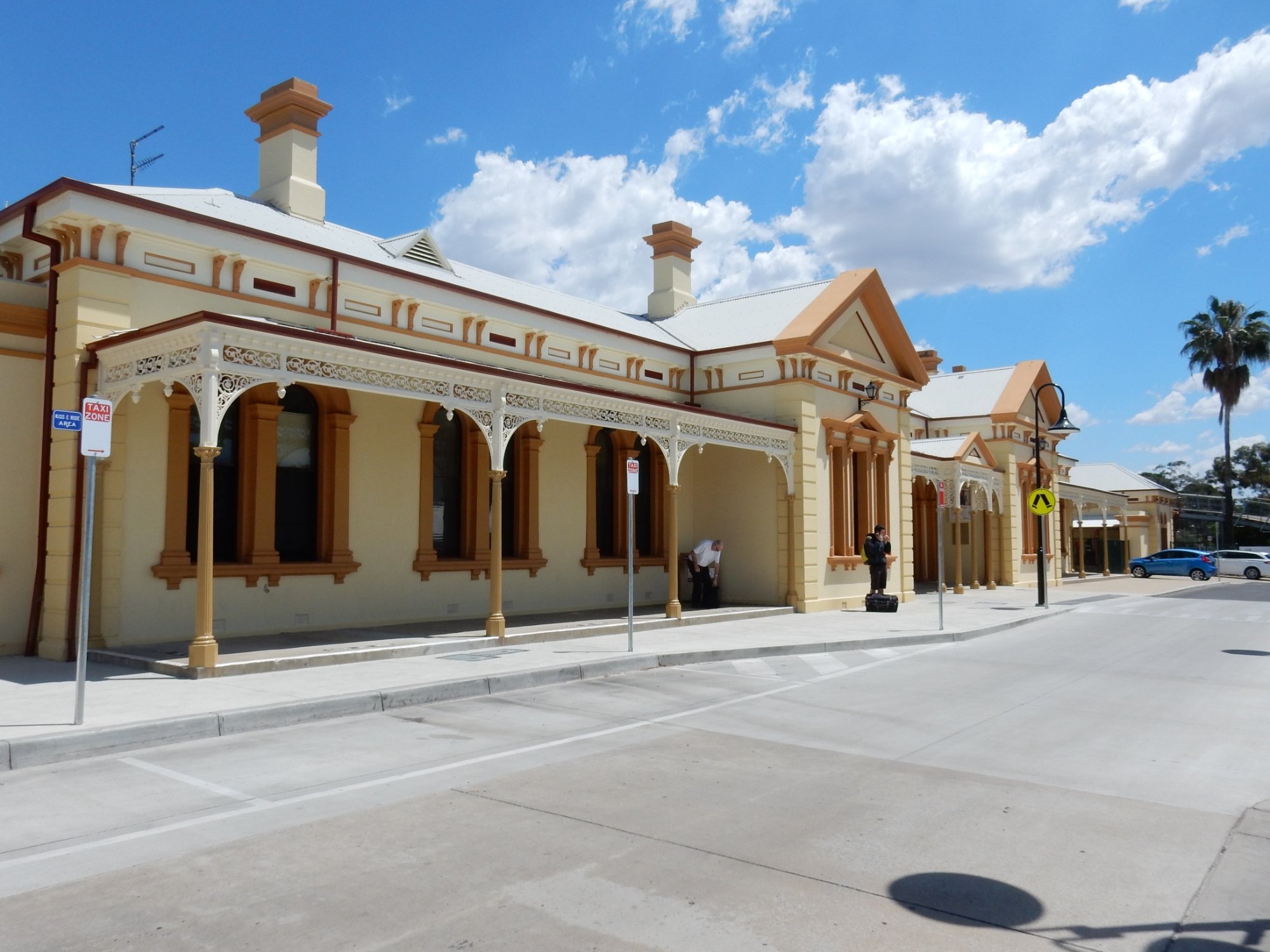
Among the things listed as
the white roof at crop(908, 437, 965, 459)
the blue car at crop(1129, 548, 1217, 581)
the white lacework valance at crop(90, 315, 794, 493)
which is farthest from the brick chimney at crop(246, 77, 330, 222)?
the blue car at crop(1129, 548, 1217, 581)

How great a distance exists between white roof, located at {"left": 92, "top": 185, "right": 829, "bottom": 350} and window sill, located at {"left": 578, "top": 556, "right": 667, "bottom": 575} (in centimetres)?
437

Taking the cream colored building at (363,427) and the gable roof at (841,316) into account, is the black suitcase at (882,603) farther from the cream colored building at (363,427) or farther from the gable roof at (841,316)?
the gable roof at (841,316)

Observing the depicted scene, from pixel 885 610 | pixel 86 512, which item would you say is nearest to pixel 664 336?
pixel 885 610

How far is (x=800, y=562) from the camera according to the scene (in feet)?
63.6

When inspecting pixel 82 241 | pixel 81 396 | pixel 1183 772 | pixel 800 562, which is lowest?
pixel 1183 772

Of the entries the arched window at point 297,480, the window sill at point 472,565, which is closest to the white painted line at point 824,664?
the window sill at point 472,565

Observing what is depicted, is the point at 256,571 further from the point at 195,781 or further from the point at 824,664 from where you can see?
the point at 824,664

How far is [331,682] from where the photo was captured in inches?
388

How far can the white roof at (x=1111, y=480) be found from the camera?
5406 cm

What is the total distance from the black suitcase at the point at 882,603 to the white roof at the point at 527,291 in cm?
577

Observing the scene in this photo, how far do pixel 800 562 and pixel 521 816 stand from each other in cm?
1427

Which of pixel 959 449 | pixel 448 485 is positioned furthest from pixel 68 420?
pixel 959 449

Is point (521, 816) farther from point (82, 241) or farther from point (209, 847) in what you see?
point (82, 241)

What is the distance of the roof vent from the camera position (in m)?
17.0
